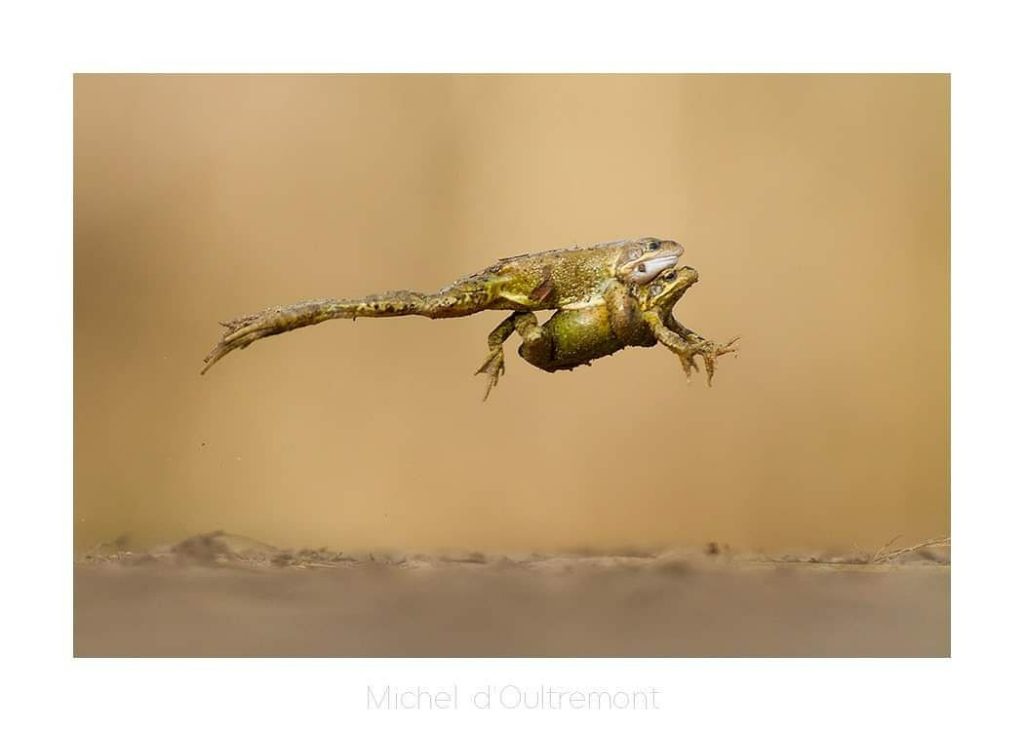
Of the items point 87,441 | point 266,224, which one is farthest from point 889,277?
point 87,441

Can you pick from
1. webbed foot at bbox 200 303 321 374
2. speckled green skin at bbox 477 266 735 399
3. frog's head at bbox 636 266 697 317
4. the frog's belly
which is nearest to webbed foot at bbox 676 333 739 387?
speckled green skin at bbox 477 266 735 399

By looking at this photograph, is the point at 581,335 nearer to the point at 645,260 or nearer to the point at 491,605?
the point at 645,260

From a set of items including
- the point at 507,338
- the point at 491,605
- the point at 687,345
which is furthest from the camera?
the point at 507,338

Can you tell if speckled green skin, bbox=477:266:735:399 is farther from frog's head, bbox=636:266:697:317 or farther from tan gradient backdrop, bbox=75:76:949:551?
tan gradient backdrop, bbox=75:76:949:551

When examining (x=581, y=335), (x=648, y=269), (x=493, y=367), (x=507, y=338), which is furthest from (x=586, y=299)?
(x=493, y=367)

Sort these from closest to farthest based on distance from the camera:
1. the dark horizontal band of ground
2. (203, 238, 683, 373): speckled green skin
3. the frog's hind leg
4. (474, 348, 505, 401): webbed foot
A: the dark horizontal band of ground, (203, 238, 683, 373): speckled green skin, the frog's hind leg, (474, 348, 505, 401): webbed foot

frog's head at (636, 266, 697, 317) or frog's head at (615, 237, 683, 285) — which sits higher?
frog's head at (615, 237, 683, 285)
